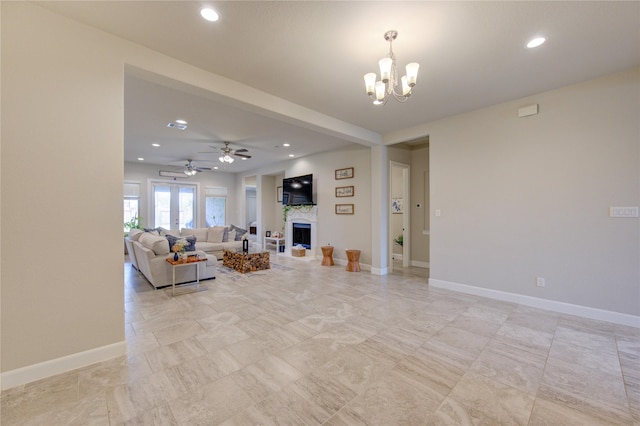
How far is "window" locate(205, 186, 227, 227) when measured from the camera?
33.4 feet

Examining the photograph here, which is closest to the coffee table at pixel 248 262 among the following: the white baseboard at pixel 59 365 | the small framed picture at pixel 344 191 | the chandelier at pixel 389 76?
the small framed picture at pixel 344 191

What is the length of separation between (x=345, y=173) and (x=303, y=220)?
2.00 meters

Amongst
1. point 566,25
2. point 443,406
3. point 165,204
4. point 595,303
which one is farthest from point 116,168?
point 165,204

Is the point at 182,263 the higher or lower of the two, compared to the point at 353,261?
higher

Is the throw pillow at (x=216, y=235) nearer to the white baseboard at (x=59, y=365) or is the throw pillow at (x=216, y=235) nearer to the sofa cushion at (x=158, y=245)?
the sofa cushion at (x=158, y=245)

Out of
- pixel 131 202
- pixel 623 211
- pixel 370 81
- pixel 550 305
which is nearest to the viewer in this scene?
pixel 370 81

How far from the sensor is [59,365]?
2.10 m

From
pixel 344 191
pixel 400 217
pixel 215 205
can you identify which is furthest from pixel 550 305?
pixel 215 205

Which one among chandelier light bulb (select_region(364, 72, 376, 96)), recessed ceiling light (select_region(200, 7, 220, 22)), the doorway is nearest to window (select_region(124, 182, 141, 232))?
the doorway

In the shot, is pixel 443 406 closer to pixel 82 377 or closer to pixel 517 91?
pixel 82 377

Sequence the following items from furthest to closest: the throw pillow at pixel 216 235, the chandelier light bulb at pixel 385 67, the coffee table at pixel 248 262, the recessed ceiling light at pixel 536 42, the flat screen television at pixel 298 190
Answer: the throw pillow at pixel 216 235 < the flat screen television at pixel 298 190 < the coffee table at pixel 248 262 < the recessed ceiling light at pixel 536 42 < the chandelier light bulb at pixel 385 67

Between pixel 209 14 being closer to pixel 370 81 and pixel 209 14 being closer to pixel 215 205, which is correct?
pixel 370 81

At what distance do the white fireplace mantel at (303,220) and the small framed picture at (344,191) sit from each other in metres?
0.90

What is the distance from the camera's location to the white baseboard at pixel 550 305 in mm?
3043
